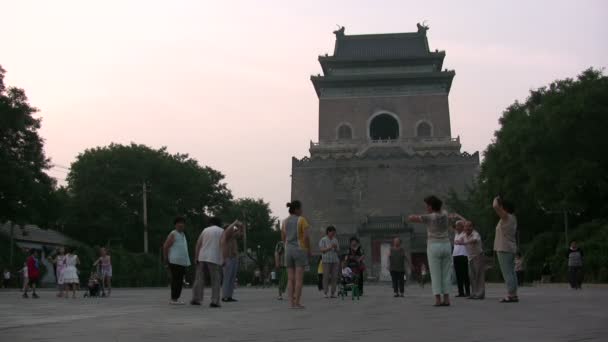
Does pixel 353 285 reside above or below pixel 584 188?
below

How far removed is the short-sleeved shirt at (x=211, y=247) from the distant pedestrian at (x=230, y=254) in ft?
0.36

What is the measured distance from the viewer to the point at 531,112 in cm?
3678

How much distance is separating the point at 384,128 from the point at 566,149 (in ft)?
112

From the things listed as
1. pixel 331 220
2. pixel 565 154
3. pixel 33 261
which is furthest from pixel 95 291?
pixel 331 220

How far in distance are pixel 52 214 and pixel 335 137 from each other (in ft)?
104

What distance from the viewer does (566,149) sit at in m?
34.3

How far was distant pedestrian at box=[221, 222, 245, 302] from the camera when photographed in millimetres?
14916

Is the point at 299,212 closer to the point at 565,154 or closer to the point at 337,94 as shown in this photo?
the point at 565,154

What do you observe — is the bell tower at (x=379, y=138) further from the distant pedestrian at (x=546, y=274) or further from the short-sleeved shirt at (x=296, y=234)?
the short-sleeved shirt at (x=296, y=234)

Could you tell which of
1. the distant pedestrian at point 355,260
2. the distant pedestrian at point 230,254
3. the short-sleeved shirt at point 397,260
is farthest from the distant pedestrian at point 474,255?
the distant pedestrian at point 230,254

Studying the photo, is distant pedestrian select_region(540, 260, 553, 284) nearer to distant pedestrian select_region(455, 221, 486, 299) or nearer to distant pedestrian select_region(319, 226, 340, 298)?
distant pedestrian select_region(319, 226, 340, 298)

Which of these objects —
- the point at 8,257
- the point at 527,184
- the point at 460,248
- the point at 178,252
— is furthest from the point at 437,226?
the point at 8,257

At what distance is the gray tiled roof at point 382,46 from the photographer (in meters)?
67.4

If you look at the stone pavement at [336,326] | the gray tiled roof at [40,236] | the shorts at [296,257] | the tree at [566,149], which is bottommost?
the stone pavement at [336,326]
